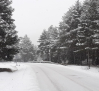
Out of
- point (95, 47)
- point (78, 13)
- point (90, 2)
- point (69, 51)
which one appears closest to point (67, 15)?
point (78, 13)

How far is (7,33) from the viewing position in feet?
67.2

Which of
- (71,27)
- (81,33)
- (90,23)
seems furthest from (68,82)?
(71,27)

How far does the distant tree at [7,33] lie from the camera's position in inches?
804

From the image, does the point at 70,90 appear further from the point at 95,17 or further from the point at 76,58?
the point at 76,58

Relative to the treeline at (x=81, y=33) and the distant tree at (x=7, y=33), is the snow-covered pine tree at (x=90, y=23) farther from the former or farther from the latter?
the distant tree at (x=7, y=33)

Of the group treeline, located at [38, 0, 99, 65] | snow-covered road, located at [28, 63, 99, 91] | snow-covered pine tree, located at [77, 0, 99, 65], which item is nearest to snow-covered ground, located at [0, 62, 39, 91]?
snow-covered road, located at [28, 63, 99, 91]

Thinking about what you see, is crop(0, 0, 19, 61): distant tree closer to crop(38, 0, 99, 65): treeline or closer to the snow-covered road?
the snow-covered road

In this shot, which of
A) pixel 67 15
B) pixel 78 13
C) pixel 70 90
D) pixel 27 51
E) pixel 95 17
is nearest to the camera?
pixel 70 90

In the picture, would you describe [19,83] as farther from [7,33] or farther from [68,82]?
[7,33]

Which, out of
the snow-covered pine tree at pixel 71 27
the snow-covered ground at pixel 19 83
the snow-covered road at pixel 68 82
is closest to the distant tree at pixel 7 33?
the snow-covered ground at pixel 19 83

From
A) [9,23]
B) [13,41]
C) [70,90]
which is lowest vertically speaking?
[70,90]

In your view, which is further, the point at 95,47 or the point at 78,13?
the point at 78,13

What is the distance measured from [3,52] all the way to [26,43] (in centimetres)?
5636

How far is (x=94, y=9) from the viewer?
2411cm
